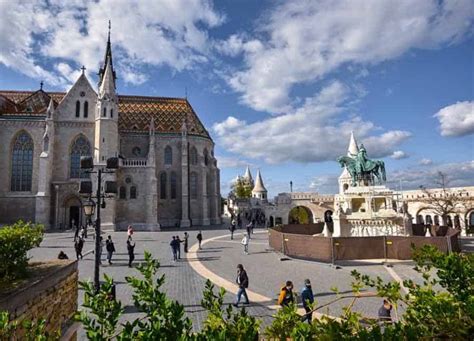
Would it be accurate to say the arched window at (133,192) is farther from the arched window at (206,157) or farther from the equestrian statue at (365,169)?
the equestrian statue at (365,169)

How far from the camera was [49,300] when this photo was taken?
6320mm

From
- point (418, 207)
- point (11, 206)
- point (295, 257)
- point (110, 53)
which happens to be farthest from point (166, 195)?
point (418, 207)

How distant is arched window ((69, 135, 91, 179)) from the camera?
33.7 metres

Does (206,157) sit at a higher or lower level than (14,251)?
higher

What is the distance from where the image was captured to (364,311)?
8.47 metres

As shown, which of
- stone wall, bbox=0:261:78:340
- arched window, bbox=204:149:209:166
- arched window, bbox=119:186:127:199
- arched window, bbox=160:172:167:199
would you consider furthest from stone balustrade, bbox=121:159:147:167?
stone wall, bbox=0:261:78:340

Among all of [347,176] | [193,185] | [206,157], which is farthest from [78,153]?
[347,176]

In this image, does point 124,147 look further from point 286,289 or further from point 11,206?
point 286,289

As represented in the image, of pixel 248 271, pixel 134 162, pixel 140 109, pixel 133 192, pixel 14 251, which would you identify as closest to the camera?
pixel 14 251

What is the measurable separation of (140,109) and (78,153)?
45.3 feet

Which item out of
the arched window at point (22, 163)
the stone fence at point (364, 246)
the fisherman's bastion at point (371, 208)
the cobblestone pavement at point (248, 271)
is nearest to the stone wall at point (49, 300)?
the cobblestone pavement at point (248, 271)

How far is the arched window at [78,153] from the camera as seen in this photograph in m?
33.7

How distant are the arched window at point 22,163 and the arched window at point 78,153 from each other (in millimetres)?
4330

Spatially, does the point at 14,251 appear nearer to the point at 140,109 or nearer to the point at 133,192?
Result: the point at 133,192
